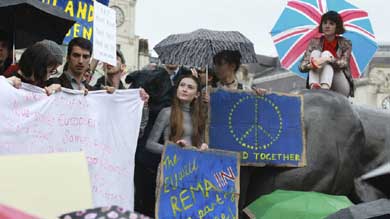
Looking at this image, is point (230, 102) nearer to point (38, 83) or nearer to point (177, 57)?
point (177, 57)

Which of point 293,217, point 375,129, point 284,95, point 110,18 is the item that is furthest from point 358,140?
point 110,18

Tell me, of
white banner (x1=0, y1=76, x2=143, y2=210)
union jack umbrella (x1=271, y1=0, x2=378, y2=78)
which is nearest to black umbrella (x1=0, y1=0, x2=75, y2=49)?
white banner (x1=0, y1=76, x2=143, y2=210)

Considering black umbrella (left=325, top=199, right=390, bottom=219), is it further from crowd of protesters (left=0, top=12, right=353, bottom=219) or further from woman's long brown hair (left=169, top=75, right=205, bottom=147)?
woman's long brown hair (left=169, top=75, right=205, bottom=147)

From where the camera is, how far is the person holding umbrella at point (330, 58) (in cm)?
905

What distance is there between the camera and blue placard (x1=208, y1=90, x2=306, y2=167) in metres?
8.47

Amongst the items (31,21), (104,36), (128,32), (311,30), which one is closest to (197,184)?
(104,36)

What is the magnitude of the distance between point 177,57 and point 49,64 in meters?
2.35

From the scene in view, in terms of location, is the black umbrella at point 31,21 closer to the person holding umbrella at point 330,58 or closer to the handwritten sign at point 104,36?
the handwritten sign at point 104,36

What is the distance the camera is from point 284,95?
8.75 meters

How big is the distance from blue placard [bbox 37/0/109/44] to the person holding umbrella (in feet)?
7.25

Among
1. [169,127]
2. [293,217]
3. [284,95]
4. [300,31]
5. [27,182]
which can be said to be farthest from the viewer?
[300,31]

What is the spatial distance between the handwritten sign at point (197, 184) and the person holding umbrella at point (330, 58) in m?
1.46

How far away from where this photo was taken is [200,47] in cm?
900

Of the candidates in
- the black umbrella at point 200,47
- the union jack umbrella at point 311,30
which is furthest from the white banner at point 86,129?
the union jack umbrella at point 311,30
